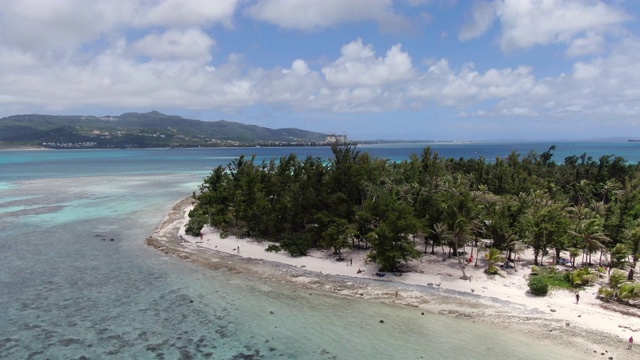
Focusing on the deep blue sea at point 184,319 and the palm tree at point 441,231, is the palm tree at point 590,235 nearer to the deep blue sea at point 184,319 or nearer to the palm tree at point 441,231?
the palm tree at point 441,231

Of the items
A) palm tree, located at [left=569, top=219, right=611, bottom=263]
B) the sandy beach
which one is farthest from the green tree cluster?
the sandy beach

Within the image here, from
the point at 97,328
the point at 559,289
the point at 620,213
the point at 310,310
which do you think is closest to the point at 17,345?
the point at 97,328

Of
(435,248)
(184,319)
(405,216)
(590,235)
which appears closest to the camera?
(184,319)

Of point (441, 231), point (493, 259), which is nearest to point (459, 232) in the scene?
point (441, 231)

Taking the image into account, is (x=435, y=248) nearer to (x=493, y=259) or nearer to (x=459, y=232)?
(x=459, y=232)

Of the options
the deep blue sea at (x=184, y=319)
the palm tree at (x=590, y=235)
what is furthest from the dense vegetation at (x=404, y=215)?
the deep blue sea at (x=184, y=319)

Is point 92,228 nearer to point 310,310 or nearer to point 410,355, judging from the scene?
point 310,310
